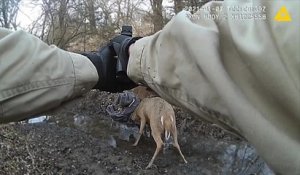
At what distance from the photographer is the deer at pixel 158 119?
24.5 ft

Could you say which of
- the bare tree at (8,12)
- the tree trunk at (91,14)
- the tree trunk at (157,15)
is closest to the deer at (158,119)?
the tree trunk at (157,15)

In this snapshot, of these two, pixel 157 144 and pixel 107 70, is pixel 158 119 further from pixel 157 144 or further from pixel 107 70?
pixel 107 70

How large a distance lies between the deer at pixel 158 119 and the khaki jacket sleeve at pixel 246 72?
6.06m

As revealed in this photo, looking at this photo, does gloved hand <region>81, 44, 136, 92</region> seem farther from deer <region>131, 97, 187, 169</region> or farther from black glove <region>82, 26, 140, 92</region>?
deer <region>131, 97, 187, 169</region>

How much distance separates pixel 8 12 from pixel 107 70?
306 inches

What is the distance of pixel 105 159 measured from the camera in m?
6.79

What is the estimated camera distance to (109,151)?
23.9 feet

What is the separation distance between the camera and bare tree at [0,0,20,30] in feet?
28.5

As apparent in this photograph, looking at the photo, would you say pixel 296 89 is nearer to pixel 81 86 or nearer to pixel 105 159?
pixel 81 86

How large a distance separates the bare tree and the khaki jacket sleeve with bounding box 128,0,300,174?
27.1ft

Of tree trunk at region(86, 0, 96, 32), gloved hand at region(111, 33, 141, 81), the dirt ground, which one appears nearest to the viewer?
gloved hand at region(111, 33, 141, 81)

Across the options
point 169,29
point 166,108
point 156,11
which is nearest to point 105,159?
point 166,108
